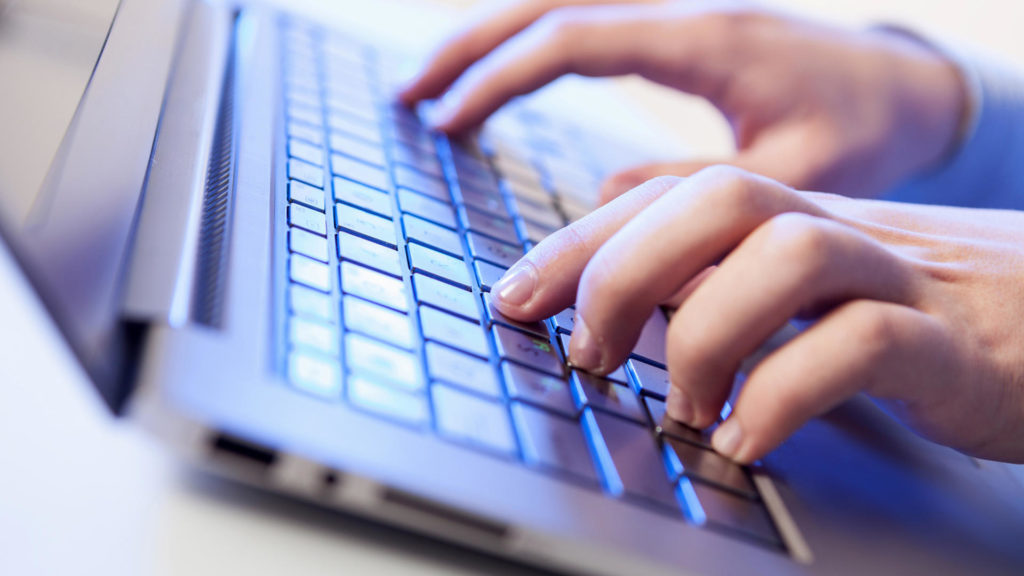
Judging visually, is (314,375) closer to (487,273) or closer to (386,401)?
(386,401)

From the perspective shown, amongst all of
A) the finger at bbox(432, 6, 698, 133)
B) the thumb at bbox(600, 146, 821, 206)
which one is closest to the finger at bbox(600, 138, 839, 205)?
the thumb at bbox(600, 146, 821, 206)

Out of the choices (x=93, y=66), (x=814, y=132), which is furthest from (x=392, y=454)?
(x=814, y=132)

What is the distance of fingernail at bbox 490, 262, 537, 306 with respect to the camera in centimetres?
41

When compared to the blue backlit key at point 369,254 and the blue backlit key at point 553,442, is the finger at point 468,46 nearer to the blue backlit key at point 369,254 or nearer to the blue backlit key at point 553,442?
the blue backlit key at point 369,254

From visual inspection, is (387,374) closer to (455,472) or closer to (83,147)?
(455,472)

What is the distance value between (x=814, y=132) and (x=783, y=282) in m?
0.39

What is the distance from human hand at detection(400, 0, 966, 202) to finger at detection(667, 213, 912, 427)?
0.28 m

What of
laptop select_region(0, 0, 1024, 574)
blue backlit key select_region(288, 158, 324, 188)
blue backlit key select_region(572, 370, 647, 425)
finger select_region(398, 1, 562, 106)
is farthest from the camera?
finger select_region(398, 1, 562, 106)

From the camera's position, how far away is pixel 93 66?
1.49ft

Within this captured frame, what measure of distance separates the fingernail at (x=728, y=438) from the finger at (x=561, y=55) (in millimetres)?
411

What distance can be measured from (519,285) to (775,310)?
4.8 inches

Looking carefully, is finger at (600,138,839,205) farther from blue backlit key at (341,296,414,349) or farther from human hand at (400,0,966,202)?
blue backlit key at (341,296,414,349)

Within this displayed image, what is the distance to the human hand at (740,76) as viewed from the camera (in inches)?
27.3

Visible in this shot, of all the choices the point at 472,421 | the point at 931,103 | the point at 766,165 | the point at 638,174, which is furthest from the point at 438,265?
the point at 931,103
